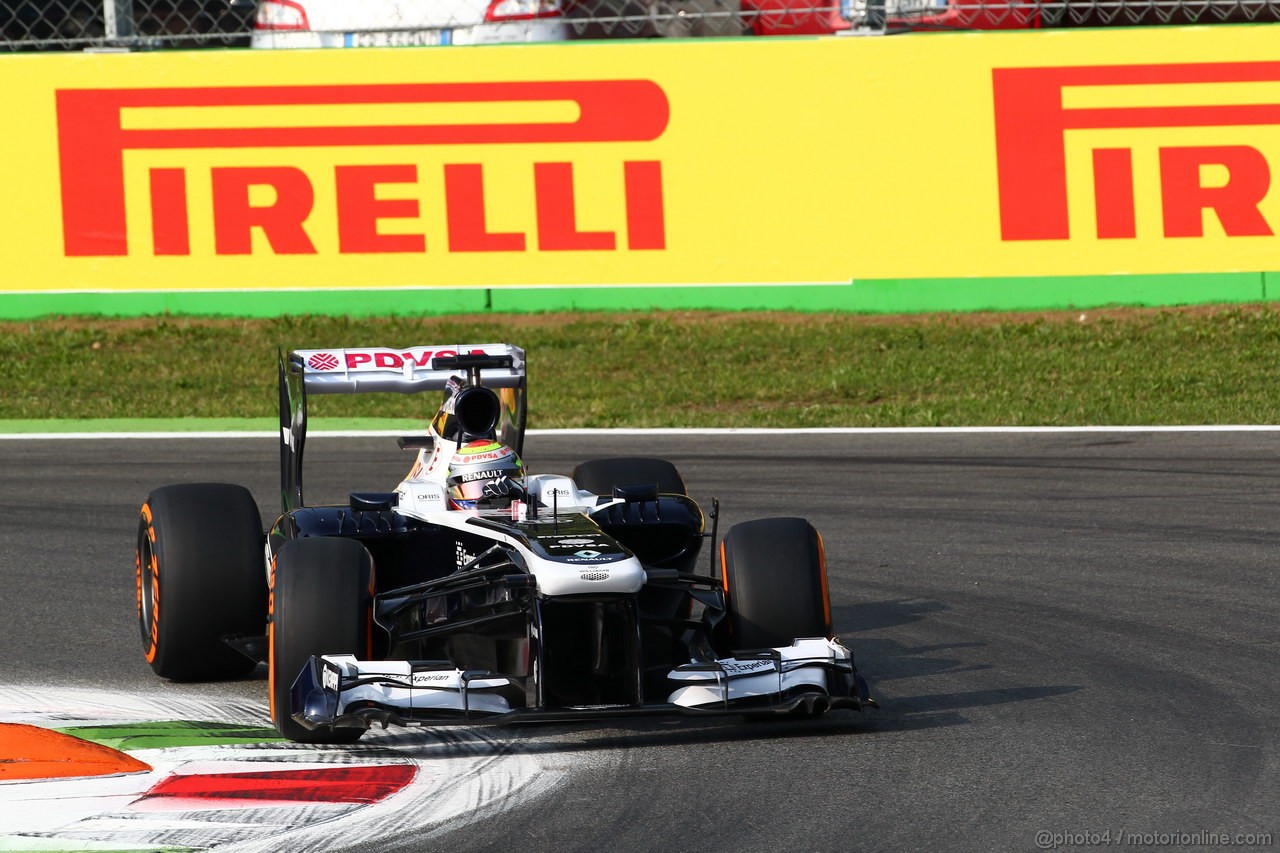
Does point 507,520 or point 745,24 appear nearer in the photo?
point 507,520

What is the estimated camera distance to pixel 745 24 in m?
15.1

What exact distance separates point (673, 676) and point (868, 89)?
30.4ft

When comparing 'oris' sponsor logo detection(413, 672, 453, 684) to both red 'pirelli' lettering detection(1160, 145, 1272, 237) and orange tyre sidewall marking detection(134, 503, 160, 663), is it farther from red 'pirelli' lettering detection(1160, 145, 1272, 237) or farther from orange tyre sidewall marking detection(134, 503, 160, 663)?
red 'pirelli' lettering detection(1160, 145, 1272, 237)

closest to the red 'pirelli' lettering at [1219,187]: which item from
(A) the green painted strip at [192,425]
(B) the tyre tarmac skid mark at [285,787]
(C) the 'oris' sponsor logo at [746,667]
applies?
(A) the green painted strip at [192,425]

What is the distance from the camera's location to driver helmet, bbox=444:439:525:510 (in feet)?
20.1

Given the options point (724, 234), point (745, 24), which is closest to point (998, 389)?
point (724, 234)

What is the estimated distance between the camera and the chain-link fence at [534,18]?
14391 mm

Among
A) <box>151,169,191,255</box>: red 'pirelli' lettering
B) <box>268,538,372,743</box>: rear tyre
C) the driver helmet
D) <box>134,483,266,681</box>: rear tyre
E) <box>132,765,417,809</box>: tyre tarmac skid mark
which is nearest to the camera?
<box>132,765,417,809</box>: tyre tarmac skid mark

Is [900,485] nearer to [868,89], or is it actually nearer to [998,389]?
[998,389]

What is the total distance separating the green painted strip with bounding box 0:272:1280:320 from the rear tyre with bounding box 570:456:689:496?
7104mm

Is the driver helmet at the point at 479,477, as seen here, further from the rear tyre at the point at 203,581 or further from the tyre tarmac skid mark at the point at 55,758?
the tyre tarmac skid mark at the point at 55,758

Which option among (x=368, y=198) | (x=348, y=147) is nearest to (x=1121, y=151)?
(x=368, y=198)

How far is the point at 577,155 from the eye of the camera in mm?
14086

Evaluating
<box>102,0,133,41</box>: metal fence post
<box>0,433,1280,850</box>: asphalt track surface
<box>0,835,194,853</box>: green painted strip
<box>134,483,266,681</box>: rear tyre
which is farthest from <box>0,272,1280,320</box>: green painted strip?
<box>0,835,194,853</box>: green painted strip
